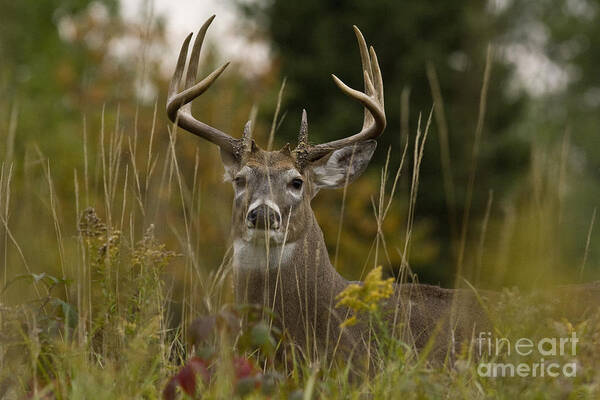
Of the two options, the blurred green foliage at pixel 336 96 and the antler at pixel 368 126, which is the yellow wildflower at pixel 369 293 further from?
the blurred green foliage at pixel 336 96

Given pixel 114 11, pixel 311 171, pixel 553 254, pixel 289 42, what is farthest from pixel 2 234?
pixel 114 11

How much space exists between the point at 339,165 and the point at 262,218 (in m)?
1.14

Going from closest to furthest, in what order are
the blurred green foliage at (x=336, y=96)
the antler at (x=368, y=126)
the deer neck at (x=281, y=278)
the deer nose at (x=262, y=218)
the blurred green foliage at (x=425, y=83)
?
1. the deer nose at (x=262, y=218)
2. the deer neck at (x=281, y=278)
3. the antler at (x=368, y=126)
4. the blurred green foliage at (x=336, y=96)
5. the blurred green foliage at (x=425, y=83)

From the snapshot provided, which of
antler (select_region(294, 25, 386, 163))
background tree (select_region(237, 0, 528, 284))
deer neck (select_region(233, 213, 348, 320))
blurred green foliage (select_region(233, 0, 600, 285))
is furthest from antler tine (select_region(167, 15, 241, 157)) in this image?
background tree (select_region(237, 0, 528, 284))

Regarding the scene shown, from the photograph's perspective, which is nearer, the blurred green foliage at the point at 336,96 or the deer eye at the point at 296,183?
the deer eye at the point at 296,183

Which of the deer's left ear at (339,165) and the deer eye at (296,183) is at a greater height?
the deer's left ear at (339,165)

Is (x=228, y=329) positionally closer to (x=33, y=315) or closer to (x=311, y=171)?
(x=33, y=315)

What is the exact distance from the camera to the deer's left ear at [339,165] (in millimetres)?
5824

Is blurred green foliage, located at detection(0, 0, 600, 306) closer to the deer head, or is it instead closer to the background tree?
the background tree

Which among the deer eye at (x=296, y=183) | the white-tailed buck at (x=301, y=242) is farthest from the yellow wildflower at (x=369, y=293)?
the deer eye at (x=296, y=183)

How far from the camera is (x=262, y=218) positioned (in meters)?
4.90

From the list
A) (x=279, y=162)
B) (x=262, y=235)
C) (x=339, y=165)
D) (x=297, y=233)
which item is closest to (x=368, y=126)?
(x=339, y=165)

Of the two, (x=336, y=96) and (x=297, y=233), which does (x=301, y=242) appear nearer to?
(x=297, y=233)

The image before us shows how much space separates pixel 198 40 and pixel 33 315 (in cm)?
269
